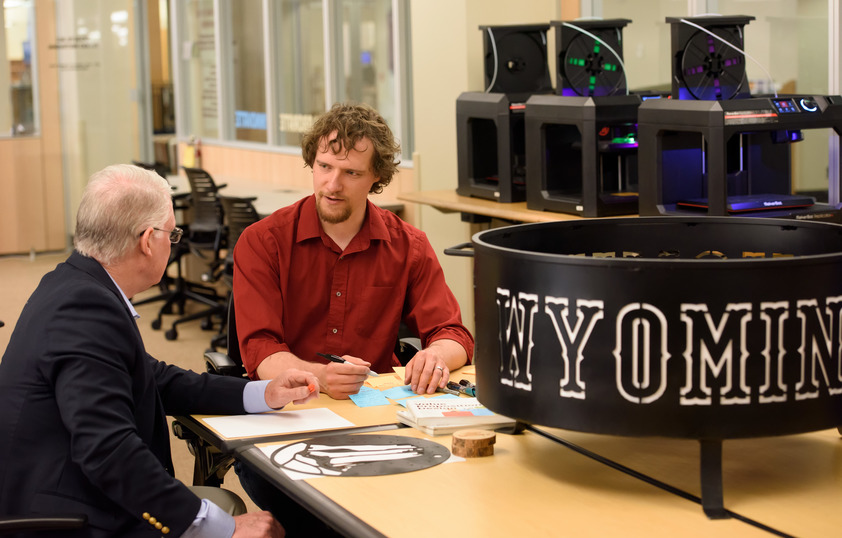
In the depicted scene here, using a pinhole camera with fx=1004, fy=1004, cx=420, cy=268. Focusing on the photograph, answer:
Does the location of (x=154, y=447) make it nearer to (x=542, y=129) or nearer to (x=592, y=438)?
(x=592, y=438)

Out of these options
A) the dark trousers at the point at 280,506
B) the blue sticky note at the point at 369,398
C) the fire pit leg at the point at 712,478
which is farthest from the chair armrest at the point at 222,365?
the fire pit leg at the point at 712,478

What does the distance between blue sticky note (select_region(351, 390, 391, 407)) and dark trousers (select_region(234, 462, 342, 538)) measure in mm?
283

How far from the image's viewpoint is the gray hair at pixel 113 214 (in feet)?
5.88

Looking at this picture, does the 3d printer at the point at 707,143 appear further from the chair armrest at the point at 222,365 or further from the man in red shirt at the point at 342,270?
the chair armrest at the point at 222,365

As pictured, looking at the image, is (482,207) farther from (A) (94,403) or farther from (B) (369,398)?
(A) (94,403)

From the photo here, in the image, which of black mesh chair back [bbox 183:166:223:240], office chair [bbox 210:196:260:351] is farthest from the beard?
black mesh chair back [bbox 183:166:223:240]

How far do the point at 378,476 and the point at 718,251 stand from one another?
828 millimetres

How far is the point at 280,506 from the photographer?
2273 millimetres

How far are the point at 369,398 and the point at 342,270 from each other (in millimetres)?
494

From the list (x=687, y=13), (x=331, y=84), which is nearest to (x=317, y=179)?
(x=687, y=13)

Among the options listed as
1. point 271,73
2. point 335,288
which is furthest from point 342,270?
point 271,73

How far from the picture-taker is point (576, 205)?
13.0 ft

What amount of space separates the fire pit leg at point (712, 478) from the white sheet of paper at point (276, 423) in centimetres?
73

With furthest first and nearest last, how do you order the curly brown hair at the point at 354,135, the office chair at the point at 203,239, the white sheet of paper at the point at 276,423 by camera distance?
the office chair at the point at 203,239 → the curly brown hair at the point at 354,135 → the white sheet of paper at the point at 276,423
